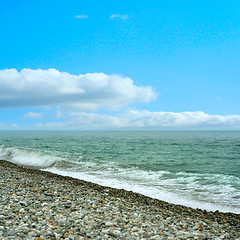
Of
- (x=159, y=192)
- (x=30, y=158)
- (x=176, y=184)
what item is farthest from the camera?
(x=30, y=158)

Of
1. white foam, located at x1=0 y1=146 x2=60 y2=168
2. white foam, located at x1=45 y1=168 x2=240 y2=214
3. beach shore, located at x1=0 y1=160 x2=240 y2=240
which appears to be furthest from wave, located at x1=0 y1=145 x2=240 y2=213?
beach shore, located at x1=0 y1=160 x2=240 y2=240

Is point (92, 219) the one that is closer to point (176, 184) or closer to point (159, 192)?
point (159, 192)

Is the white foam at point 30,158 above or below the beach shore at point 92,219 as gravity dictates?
below

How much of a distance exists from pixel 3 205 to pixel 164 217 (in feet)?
20.8

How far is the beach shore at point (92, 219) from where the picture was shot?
651cm

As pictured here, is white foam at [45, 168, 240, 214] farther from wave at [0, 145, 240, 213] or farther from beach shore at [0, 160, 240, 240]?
beach shore at [0, 160, 240, 240]

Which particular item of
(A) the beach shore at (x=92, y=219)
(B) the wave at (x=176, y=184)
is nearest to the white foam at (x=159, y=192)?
(B) the wave at (x=176, y=184)

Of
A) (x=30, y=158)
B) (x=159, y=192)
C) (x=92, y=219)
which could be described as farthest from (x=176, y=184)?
(x=30, y=158)

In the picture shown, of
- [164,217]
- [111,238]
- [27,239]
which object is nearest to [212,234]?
[164,217]

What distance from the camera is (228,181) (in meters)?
18.8

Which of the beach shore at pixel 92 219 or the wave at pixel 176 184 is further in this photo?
the wave at pixel 176 184

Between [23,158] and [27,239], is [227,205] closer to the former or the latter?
[27,239]

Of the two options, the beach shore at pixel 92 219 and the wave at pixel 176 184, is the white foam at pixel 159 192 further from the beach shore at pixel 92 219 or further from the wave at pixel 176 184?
Result: the beach shore at pixel 92 219

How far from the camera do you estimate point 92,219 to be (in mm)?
7480
